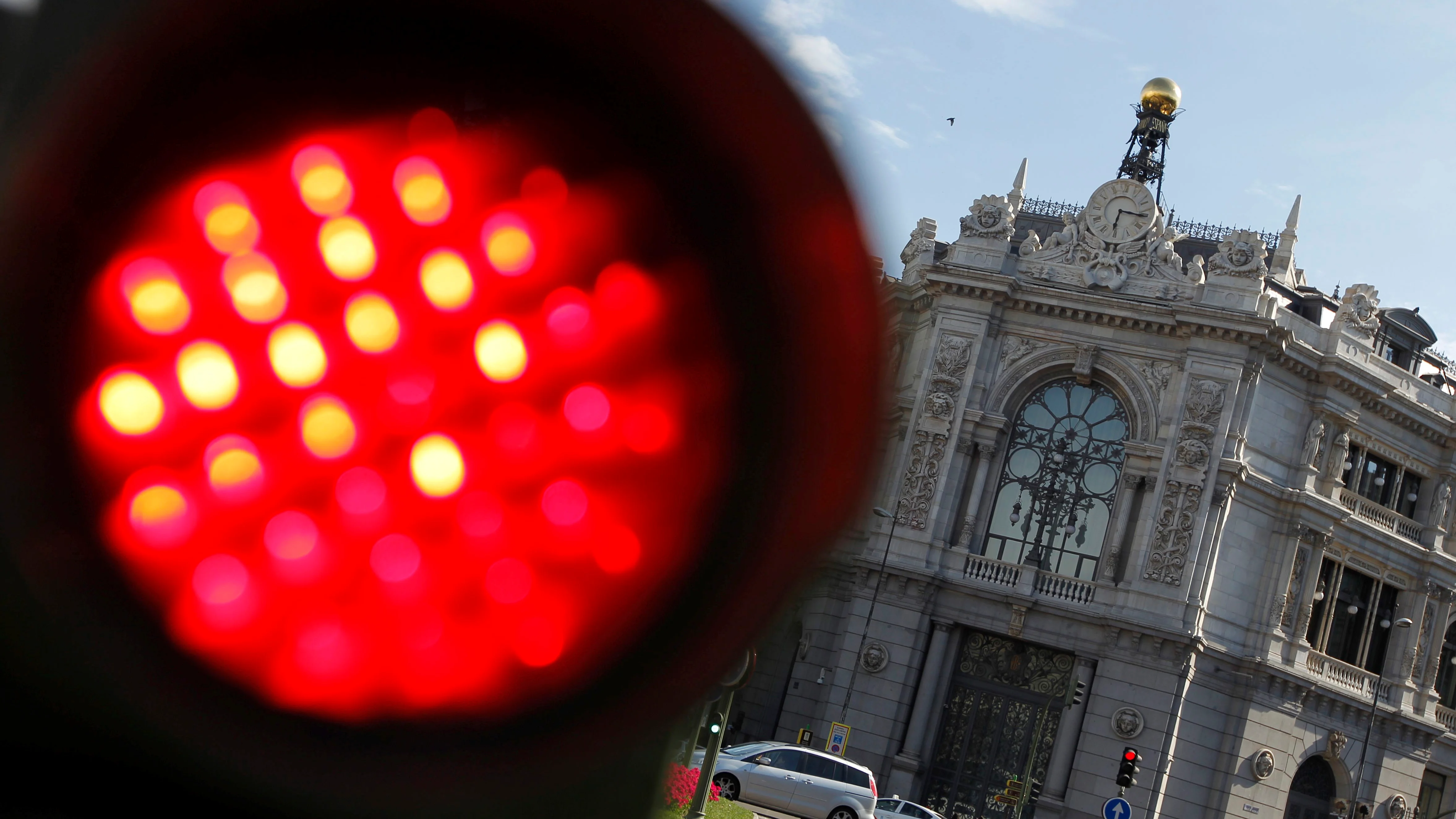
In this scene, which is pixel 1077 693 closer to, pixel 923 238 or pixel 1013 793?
pixel 1013 793

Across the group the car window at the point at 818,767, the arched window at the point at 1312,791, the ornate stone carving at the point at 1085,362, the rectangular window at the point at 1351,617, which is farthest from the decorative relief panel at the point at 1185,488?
the car window at the point at 818,767

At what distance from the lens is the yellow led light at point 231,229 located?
88 centimetres

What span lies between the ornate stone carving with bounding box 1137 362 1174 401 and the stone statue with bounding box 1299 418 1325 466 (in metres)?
4.34

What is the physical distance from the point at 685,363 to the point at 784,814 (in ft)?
77.6

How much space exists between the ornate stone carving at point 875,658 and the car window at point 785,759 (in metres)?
10.1

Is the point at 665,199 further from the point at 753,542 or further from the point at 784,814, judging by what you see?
the point at 784,814

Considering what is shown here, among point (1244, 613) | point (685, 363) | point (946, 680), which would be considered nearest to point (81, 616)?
point (685, 363)

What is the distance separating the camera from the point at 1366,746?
35031mm

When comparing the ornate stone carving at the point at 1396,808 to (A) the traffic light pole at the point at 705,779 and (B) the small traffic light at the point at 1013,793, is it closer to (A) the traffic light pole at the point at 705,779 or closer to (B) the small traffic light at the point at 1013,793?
(B) the small traffic light at the point at 1013,793

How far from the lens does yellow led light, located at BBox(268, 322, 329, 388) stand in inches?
34.7

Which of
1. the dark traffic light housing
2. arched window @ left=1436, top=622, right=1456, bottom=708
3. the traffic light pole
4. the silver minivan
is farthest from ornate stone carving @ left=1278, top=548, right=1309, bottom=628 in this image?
the dark traffic light housing

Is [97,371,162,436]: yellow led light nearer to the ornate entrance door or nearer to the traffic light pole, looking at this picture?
the traffic light pole

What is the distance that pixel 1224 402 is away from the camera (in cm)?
3294

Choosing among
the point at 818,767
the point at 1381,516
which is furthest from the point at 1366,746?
the point at 818,767
